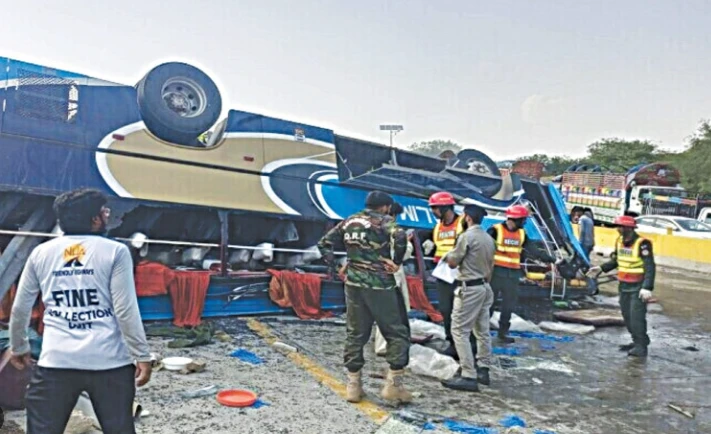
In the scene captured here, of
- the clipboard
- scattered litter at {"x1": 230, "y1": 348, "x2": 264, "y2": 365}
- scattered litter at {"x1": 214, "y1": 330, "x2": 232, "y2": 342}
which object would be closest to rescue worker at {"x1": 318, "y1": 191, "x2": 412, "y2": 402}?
scattered litter at {"x1": 230, "y1": 348, "x2": 264, "y2": 365}

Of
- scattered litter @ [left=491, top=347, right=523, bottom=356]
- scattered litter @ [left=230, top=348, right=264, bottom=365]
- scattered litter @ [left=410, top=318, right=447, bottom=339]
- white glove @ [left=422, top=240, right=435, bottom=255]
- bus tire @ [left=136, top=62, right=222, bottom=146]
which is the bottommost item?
scattered litter @ [left=491, top=347, right=523, bottom=356]

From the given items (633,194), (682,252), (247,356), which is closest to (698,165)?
(633,194)

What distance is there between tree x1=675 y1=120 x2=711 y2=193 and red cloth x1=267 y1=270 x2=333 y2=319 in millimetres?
28849

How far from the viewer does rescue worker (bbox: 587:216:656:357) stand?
21.9ft

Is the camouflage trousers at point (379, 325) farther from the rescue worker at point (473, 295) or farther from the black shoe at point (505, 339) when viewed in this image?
the black shoe at point (505, 339)

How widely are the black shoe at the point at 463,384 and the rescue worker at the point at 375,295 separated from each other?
603 mm

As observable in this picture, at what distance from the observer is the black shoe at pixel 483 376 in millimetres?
5078

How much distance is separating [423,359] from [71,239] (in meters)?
3.45

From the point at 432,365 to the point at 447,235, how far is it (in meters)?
1.55

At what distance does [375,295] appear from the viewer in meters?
4.42

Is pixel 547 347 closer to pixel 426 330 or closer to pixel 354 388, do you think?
pixel 426 330

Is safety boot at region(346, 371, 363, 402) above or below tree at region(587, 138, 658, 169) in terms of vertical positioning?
below

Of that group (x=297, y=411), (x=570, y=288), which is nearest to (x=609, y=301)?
(x=570, y=288)

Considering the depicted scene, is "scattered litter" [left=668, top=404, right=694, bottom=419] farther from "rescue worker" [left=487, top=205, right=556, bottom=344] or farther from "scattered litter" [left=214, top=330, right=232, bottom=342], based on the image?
"scattered litter" [left=214, top=330, right=232, bottom=342]
